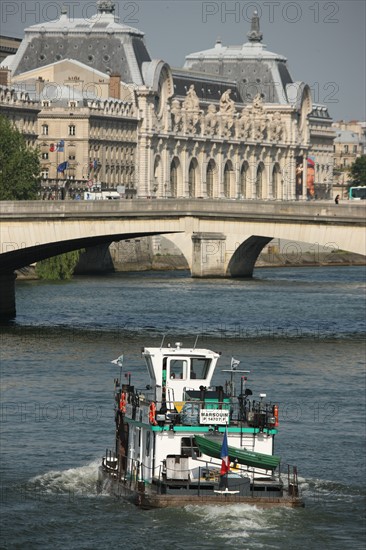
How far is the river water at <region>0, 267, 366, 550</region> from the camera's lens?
159ft

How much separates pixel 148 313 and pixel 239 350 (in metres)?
20.4

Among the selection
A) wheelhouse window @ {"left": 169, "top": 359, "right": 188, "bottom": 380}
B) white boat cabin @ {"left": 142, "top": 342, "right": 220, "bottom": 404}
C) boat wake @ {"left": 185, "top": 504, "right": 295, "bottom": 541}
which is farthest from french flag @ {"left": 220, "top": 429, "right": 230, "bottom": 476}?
wheelhouse window @ {"left": 169, "top": 359, "right": 188, "bottom": 380}

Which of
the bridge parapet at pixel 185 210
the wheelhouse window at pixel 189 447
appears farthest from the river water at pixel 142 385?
the bridge parapet at pixel 185 210

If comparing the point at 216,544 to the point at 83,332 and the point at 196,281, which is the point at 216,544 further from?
the point at 196,281

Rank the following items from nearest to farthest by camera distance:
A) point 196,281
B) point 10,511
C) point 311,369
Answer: point 10,511, point 311,369, point 196,281

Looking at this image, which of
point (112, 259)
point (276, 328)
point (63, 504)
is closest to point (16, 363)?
point (276, 328)

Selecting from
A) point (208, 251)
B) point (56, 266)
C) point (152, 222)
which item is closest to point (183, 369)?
point (152, 222)

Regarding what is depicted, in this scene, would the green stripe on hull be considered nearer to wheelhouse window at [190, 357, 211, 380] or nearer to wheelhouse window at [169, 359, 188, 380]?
wheelhouse window at [169, 359, 188, 380]

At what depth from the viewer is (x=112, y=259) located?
160125 millimetres

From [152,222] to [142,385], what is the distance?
2946 cm

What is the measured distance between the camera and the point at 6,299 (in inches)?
3780

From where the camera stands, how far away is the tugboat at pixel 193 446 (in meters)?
48.8

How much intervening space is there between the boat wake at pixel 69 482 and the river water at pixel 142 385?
1.9 inches

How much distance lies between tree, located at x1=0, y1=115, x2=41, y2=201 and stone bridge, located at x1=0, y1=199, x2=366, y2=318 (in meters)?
44.6
